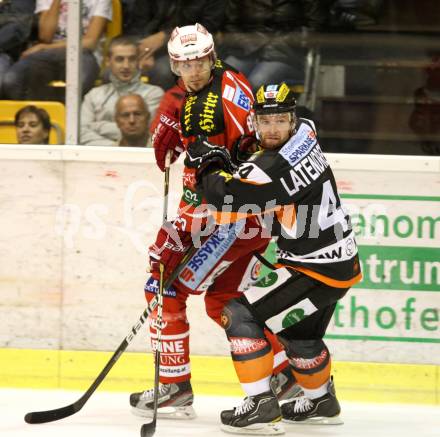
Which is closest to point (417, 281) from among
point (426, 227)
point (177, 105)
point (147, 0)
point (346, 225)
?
point (426, 227)

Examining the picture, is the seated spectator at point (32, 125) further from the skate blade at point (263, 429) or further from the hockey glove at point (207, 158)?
the skate blade at point (263, 429)

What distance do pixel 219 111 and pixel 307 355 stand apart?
→ 904 mm

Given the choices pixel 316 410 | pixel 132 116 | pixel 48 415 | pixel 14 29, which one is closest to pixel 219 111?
pixel 132 116

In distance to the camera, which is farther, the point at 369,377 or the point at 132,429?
the point at 369,377

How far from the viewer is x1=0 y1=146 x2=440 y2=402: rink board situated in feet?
14.5

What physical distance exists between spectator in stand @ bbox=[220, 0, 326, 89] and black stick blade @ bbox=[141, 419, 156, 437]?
165cm

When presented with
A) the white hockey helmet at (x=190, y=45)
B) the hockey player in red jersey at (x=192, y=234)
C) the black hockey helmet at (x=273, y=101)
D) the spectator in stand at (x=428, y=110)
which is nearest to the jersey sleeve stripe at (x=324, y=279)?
the hockey player in red jersey at (x=192, y=234)

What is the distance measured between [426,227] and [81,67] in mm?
1620

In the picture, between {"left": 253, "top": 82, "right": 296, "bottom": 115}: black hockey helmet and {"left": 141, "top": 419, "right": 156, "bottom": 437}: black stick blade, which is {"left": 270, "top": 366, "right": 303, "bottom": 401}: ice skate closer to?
{"left": 141, "top": 419, "right": 156, "bottom": 437}: black stick blade

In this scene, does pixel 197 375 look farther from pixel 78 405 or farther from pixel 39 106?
pixel 39 106

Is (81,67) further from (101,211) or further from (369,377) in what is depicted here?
(369,377)

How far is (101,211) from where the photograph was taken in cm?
454

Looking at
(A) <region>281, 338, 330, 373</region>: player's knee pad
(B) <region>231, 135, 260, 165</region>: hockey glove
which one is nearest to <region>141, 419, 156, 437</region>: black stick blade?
(A) <region>281, 338, 330, 373</region>: player's knee pad

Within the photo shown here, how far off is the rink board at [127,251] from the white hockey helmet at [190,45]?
853 millimetres
